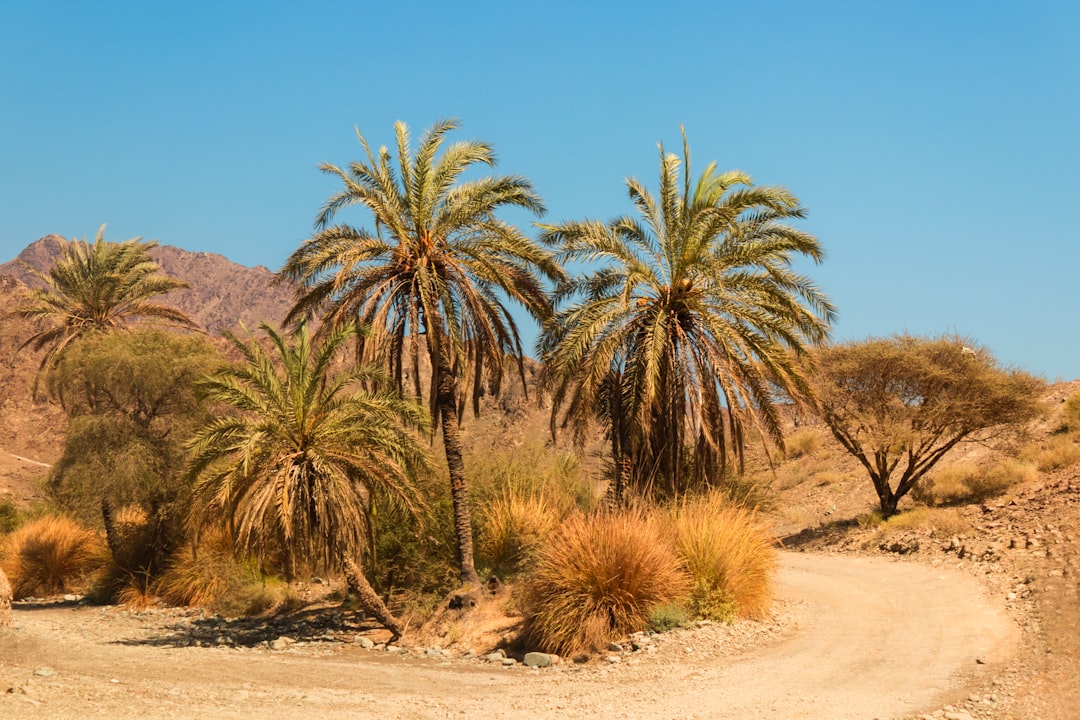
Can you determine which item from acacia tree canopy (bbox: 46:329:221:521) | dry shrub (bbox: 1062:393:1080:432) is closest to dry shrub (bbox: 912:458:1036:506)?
dry shrub (bbox: 1062:393:1080:432)

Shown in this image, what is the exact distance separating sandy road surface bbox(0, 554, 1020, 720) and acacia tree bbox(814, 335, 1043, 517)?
31.8ft

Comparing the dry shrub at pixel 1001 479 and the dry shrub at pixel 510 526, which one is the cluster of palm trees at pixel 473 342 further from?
the dry shrub at pixel 1001 479

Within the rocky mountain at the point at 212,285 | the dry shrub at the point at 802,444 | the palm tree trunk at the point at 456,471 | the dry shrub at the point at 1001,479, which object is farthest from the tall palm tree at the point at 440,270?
the rocky mountain at the point at 212,285

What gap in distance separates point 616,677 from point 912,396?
59.9 feet

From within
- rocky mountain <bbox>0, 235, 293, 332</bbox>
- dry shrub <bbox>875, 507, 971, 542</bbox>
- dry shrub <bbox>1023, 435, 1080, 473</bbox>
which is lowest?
dry shrub <bbox>875, 507, 971, 542</bbox>

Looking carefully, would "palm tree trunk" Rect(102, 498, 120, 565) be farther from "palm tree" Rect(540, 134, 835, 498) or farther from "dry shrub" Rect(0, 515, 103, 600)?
"palm tree" Rect(540, 134, 835, 498)

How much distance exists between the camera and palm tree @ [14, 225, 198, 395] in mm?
33156

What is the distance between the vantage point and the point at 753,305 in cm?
1942

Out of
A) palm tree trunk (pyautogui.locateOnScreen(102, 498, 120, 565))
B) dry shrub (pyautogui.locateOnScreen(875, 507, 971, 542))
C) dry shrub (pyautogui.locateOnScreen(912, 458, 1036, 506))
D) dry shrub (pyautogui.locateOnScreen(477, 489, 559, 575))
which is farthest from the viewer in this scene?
palm tree trunk (pyautogui.locateOnScreen(102, 498, 120, 565))

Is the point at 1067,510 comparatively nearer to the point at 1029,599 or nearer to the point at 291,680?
the point at 1029,599

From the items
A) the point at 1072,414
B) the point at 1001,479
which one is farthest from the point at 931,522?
the point at 1072,414

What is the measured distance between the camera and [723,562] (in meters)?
16.1

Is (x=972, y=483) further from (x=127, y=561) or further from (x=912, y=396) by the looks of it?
(x=127, y=561)

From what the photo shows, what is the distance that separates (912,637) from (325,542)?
1073 centimetres
